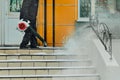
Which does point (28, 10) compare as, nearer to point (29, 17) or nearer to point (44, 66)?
point (29, 17)

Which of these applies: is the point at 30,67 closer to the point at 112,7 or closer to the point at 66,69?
the point at 66,69

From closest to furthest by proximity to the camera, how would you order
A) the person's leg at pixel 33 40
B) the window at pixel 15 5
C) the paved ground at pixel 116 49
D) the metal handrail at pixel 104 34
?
the metal handrail at pixel 104 34 < the paved ground at pixel 116 49 < the person's leg at pixel 33 40 < the window at pixel 15 5

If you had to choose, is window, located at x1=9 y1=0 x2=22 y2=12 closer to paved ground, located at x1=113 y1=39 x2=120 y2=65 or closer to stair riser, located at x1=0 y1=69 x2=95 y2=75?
paved ground, located at x1=113 y1=39 x2=120 y2=65

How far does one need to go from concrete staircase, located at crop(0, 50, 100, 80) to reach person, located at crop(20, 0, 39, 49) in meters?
0.41

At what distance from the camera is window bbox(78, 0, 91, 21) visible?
16.1 m

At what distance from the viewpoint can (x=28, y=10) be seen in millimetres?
13648

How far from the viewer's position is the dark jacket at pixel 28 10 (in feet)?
44.5

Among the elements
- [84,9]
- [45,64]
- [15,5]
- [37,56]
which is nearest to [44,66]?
[45,64]

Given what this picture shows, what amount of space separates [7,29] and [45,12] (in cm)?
147

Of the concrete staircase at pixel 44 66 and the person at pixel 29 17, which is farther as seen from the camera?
the person at pixel 29 17

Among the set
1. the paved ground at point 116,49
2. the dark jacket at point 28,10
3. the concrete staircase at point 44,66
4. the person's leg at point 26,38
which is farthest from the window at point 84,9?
the concrete staircase at point 44,66

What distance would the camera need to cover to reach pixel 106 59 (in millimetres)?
11648

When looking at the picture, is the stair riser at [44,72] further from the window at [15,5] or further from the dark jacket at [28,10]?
the window at [15,5]

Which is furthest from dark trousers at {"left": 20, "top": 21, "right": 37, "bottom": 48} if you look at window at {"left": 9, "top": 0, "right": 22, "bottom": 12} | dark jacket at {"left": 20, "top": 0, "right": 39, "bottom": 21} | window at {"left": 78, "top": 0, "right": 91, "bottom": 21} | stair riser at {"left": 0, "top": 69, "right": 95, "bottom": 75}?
window at {"left": 9, "top": 0, "right": 22, "bottom": 12}
